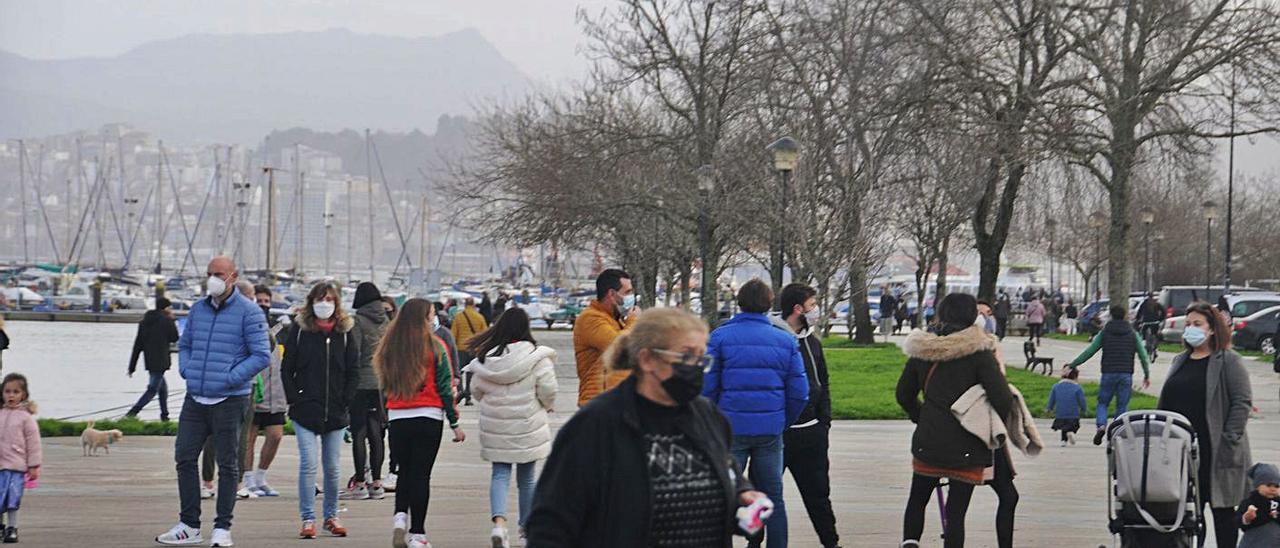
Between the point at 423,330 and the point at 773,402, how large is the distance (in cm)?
249

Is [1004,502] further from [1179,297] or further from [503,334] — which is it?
[1179,297]

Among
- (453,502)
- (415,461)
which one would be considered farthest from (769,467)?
(453,502)

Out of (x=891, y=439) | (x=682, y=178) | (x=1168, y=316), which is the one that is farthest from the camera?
(x=1168, y=316)

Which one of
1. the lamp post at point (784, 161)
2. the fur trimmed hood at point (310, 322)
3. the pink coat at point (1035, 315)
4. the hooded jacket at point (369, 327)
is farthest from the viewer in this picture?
the pink coat at point (1035, 315)

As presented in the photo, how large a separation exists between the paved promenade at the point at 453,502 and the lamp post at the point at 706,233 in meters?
17.5

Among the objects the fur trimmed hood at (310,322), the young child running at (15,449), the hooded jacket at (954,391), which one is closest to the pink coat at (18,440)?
the young child running at (15,449)

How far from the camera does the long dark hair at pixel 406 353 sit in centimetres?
1110

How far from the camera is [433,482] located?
15828 mm

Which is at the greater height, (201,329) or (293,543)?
(201,329)

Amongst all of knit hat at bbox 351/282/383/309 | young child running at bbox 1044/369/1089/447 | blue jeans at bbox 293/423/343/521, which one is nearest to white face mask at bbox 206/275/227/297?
blue jeans at bbox 293/423/343/521

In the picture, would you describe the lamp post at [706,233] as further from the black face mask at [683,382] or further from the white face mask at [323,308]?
the black face mask at [683,382]

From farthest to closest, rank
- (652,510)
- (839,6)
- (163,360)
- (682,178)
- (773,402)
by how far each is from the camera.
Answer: (682,178) → (839,6) → (163,360) → (773,402) → (652,510)

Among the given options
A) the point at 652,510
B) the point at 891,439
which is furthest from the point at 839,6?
the point at 652,510

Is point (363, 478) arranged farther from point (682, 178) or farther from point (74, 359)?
point (74, 359)
